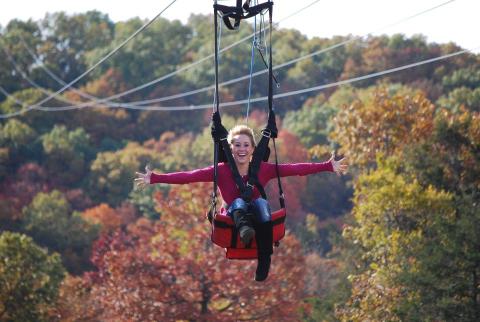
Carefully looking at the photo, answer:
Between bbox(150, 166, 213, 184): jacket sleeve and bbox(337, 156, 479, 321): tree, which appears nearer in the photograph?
bbox(150, 166, 213, 184): jacket sleeve

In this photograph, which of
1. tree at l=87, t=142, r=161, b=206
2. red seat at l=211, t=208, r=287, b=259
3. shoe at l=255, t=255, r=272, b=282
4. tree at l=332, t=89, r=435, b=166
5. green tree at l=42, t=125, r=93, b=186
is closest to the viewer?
red seat at l=211, t=208, r=287, b=259

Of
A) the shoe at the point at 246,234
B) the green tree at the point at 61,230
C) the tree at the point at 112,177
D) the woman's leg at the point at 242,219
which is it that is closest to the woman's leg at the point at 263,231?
the woman's leg at the point at 242,219

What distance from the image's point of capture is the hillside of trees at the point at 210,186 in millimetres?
28750

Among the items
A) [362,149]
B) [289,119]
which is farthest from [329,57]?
[362,149]

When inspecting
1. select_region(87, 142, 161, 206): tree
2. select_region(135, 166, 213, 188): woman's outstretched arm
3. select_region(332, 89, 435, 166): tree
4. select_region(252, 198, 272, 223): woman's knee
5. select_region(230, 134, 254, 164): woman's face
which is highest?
select_region(230, 134, 254, 164): woman's face

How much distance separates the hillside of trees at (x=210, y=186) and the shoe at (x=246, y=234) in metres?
13.7

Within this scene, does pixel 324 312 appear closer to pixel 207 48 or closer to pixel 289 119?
pixel 289 119

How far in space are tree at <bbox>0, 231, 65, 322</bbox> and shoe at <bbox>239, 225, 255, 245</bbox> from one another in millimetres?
22414

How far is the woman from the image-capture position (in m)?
10.6

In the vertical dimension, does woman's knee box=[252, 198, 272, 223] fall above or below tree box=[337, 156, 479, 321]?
above

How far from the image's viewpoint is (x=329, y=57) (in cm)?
7944

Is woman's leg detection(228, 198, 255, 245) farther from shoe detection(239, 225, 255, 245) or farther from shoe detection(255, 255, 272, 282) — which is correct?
shoe detection(255, 255, 272, 282)

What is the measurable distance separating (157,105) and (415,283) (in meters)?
65.3

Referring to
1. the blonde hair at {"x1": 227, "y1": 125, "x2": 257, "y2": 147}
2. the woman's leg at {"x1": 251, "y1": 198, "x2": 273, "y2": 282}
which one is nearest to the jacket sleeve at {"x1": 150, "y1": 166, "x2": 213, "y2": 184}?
the blonde hair at {"x1": 227, "y1": 125, "x2": 257, "y2": 147}
